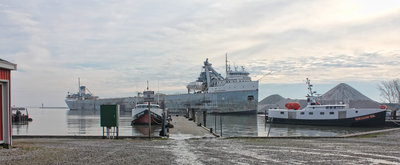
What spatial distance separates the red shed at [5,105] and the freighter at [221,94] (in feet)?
247

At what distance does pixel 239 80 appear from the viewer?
93.2 m

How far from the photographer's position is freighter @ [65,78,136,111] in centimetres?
13589

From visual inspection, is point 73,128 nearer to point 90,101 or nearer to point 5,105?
point 5,105

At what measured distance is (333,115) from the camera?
45.1 m

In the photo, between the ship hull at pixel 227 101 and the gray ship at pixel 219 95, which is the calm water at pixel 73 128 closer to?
the gray ship at pixel 219 95

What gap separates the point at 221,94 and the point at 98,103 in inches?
3145

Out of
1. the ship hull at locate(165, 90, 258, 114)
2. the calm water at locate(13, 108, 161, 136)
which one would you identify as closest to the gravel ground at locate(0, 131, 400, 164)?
the calm water at locate(13, 108, 161, 136)

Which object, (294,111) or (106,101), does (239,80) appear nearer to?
(294,111)

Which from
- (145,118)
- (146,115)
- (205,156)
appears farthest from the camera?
(145,118)

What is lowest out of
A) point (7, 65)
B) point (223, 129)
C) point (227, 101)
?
point (223, 129)

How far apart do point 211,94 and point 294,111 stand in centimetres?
4731

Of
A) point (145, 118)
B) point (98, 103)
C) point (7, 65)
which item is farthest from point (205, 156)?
point (98, 103)

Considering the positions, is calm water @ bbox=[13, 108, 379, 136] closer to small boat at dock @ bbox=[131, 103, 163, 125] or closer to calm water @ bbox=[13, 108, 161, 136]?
calm water @ bbox=[13, 108, 161, 136]

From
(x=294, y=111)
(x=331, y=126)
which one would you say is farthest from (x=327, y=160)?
(x=294, y=111)
